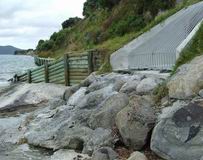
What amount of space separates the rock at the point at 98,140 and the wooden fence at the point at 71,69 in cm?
989

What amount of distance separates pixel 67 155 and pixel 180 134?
2.92 m

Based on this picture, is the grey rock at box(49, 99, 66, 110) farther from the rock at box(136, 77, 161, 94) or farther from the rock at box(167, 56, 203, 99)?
the rock at box(167, 56, 203, 99)

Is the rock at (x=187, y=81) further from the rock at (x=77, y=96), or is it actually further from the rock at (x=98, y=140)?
the rock at (x=77, y=96)

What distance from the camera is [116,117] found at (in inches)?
389

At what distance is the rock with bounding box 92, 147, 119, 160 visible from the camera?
29.2ft

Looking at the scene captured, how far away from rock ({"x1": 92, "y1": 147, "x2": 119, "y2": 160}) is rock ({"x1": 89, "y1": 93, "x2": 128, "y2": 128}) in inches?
49.6

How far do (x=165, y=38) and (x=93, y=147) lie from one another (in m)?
7.11

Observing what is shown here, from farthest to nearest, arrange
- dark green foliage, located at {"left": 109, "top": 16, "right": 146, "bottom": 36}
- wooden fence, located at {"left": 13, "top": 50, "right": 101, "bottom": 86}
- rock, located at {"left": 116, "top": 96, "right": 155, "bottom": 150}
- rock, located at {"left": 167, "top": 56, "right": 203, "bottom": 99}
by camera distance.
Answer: dark green foliage, located at {"left": 109, "top": 16, "right": 146, "bottom": 36} < wooden fence, located at {"left": 13, "top": 50, "right": 101, "bottom": 86} < rock, located at {"left": 167, "top": 56, "right": 203, "bottom": 99} < rock, located at {"left": 116, "top": 96, "right": 155, "bottom": 150}

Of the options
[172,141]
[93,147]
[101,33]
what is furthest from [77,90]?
[101,33]

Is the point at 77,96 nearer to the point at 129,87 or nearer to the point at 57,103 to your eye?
the point at 57,103

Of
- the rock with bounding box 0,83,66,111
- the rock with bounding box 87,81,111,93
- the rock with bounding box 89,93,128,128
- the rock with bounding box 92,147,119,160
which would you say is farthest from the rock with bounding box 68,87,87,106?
the rock with bounding box 92,147,119,160

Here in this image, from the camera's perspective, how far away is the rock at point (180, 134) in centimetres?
798

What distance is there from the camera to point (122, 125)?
31.0ft

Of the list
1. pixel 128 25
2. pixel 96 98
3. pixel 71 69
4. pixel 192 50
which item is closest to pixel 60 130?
pixel 96 98
